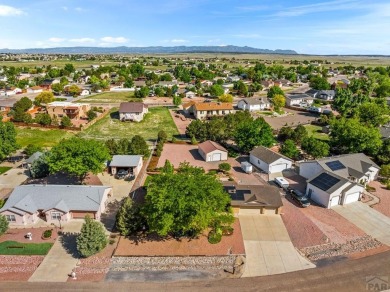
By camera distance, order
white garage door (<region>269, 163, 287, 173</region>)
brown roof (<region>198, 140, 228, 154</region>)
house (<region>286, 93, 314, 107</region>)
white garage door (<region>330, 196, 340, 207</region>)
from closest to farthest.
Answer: white garage door (<region>330, 196, 340, 207</region>), white garage door (<region>269, 163, 287, 173</region>), brown roof (<region>198, 140, 228, 154</region>), house (<region>286, 93, 314, 107</region>)

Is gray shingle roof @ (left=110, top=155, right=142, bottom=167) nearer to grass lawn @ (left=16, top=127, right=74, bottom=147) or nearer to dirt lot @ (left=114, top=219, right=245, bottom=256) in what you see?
dirt lot @ (left=114, top=219, right=245, bottom=256)

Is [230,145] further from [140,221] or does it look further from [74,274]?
[74,274]

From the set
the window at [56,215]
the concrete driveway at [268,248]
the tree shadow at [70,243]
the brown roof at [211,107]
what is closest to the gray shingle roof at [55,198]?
the window at [56,215]

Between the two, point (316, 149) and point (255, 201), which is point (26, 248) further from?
point (316, 149)

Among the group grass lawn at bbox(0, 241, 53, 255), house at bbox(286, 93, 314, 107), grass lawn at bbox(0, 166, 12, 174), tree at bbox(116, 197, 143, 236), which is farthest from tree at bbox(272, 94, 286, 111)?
grass lawn at bbox(0, 241, 53, 255)

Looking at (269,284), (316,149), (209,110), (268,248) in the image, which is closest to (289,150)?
(316,149)

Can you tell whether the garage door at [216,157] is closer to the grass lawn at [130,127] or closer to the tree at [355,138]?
the grass lawn at [130,127]

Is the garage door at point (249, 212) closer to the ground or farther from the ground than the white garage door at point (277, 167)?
closer to the ground

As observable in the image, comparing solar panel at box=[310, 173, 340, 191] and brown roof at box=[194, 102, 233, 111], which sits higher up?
brown roof at box=[194, 102, 233, 111]
